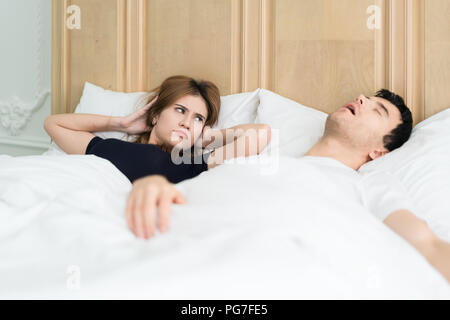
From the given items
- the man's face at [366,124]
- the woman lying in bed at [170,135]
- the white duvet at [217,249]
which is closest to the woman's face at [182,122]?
the woman lying in bed at [170,135]

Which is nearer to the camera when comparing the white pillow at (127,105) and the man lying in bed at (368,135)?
the man lying in bed at (368,135)

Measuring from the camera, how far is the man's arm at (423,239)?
675 millimetres

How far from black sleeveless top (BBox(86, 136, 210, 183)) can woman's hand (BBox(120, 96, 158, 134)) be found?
16 centimetres

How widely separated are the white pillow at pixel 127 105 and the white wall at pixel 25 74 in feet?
2.22

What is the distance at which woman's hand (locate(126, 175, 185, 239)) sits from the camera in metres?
0.59

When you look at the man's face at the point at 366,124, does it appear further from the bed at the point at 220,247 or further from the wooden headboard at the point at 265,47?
the bed at the point at 220,247

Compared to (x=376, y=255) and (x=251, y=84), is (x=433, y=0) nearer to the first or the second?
(x=251, y=84)

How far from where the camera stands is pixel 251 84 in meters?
1.52

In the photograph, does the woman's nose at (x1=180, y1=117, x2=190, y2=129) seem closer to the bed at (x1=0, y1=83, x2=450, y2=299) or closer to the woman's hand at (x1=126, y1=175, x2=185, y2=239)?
the bed at (x1=0, y1=83, x2=450, y2=299)

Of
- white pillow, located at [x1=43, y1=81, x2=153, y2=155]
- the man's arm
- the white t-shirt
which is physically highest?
white pillow, located at [x1=43, y1=81, x2=153, y2=155]

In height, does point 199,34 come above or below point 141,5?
below

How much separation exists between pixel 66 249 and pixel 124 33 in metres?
1.45

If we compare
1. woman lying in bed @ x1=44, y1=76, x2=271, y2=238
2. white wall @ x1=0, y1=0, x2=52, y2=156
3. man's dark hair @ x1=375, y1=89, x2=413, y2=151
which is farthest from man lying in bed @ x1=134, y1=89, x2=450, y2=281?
white wall @ x1=0, y1=0, x2=52, y2=156
